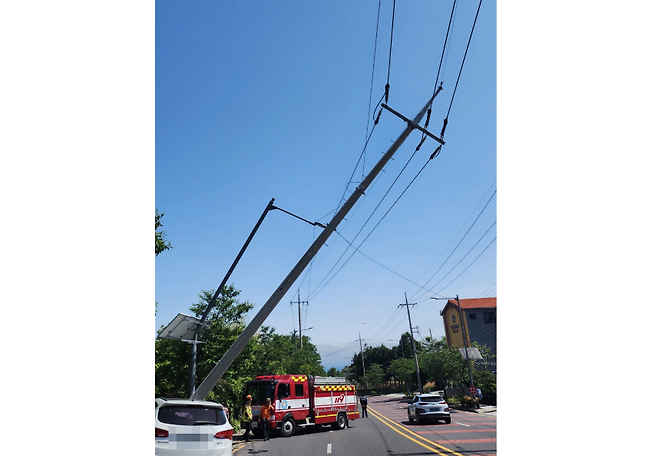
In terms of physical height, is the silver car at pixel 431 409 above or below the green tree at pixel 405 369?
above

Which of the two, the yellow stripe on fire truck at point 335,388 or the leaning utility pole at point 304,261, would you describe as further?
the yellow stripe on fire truck at point 335,388

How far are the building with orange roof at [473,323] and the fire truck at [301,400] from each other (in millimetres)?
42768

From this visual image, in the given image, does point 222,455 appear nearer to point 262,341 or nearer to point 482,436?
point 482,436

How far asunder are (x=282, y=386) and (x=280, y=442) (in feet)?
10.3

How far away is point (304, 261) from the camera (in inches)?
467

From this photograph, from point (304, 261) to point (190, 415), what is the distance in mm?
4809

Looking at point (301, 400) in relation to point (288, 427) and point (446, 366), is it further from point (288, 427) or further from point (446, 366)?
point (446, 366)

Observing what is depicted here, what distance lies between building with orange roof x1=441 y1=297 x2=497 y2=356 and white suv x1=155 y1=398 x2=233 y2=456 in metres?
56.2

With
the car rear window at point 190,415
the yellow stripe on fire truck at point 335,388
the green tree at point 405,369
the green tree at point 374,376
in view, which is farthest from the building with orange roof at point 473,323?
the car rear window at point 190,415

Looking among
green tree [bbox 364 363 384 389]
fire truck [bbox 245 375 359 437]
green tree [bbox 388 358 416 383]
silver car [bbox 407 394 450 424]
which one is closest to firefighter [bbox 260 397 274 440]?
fire truck [bbox 245 375 359 437]

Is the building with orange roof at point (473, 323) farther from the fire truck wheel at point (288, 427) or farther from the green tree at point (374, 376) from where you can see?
the fire truck wheel at point (288, 427)

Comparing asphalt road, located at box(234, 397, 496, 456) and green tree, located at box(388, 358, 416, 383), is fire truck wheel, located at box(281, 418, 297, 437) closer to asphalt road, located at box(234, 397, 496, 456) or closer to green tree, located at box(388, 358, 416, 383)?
asphalt road, located at box(234, 397, 496, 456)

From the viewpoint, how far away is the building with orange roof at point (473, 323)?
63375mm

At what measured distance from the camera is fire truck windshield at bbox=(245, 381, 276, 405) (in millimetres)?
18594
